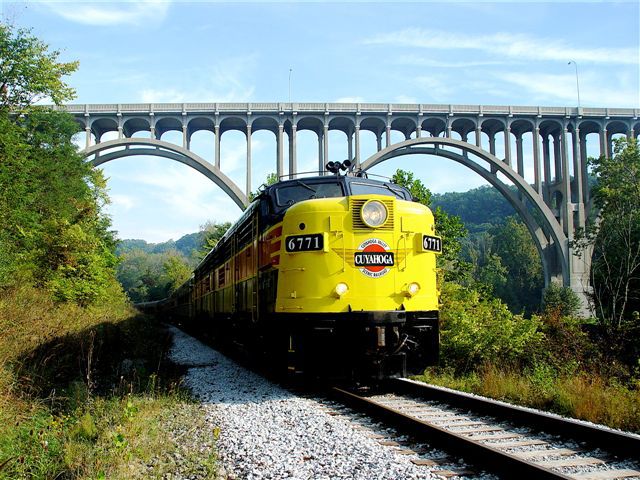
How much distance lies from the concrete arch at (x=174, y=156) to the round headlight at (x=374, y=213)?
126ft

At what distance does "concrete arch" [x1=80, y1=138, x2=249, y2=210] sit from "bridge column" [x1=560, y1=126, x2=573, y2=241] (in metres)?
30.0

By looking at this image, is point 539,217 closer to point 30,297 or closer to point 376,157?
point 376,157

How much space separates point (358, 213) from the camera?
8703 millimetres

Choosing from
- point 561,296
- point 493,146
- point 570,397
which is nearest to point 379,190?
point 570,397

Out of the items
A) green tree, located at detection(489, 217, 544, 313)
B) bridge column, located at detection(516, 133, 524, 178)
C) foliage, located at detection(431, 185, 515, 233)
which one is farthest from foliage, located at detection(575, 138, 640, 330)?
foliage, located at detection(431, 185, 515, 233)

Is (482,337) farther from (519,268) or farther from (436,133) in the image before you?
(519,268)

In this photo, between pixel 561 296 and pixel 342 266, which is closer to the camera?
pixel 342 266

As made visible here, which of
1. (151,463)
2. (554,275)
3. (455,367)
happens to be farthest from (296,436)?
(554,275)

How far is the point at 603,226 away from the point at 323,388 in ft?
115

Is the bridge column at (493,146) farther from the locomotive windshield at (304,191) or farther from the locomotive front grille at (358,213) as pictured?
the locomotive front grille at (358,213)

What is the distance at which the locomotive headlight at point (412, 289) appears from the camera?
8.78 metres

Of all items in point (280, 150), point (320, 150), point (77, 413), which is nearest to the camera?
point (77, 413)

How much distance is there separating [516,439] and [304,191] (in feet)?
18.0

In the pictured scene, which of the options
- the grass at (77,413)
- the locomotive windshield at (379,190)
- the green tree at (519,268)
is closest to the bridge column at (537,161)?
the green tree at (519,268)
